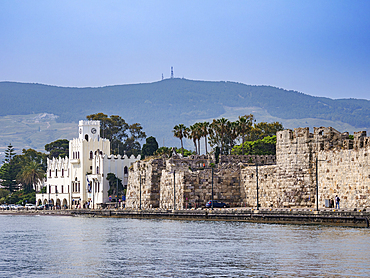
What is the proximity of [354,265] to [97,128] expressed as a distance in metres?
81.8

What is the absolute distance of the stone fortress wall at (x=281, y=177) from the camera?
47.9 meters

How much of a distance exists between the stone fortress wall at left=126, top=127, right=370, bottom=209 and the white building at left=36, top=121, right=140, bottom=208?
17507 millimetres

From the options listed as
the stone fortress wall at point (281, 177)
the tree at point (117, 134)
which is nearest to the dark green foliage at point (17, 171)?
the tree at point (117, 134)

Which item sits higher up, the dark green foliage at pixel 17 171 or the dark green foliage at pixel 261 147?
the dark green foliage at pixel 261 147

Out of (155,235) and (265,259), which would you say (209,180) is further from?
(265,259)

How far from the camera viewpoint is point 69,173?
105062mm

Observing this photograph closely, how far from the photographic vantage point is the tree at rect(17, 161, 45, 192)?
118 metres

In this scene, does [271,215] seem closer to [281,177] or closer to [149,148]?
[281,177]

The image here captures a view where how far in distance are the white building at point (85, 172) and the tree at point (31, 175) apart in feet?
25.9

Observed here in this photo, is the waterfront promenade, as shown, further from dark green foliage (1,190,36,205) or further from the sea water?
dark green foliage (1,190,36,205)

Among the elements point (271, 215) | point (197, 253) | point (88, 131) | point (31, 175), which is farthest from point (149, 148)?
point (197, 253)

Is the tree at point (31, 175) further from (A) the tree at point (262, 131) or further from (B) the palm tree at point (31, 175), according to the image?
(A) the tree at point (262, 131)

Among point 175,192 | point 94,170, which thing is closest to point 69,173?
point 94,170

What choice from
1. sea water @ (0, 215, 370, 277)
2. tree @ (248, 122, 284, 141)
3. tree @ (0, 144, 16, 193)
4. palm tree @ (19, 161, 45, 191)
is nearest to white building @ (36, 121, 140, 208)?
palm tree @ (19, 161, 45, 191)
